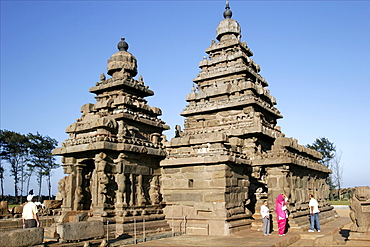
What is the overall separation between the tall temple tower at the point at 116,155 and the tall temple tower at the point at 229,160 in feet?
3.41

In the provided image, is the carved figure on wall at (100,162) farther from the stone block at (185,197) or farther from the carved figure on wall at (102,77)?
the carved figure on wall at (102,77)

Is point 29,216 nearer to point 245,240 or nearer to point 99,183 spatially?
point 99,183

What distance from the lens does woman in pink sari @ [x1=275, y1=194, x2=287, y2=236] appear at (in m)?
13.9

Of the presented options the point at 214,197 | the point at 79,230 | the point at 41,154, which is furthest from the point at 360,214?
the point at 41,154

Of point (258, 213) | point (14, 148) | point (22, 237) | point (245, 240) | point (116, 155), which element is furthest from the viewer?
point (14, 148)

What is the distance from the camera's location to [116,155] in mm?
14320

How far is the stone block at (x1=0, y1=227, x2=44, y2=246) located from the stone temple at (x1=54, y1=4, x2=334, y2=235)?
169 inches

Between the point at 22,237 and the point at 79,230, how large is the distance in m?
1.94

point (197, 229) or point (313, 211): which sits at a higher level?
point (313, 211)

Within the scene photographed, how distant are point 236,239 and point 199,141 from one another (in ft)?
14.6

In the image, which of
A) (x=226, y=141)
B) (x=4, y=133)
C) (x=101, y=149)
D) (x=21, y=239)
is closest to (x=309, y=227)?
(x=226, y=141)

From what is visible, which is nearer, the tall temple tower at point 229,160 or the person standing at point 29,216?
the person standing at point 29,216

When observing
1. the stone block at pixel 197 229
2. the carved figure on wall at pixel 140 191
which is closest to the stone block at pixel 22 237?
the carved figure on wall at pixel 140 191

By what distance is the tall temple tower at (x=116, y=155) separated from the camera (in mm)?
13773
